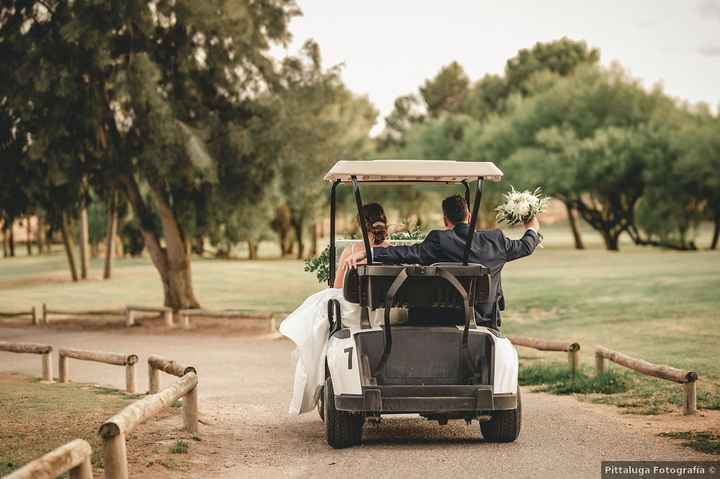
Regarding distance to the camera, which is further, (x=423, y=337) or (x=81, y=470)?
(x=423, y=337)

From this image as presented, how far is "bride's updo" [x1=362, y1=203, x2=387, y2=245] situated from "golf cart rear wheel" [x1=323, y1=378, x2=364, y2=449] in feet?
4.44

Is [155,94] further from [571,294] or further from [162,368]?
[571,294]

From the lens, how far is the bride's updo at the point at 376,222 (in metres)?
8.66

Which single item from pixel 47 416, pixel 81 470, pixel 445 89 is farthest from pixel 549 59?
pixel 81 470

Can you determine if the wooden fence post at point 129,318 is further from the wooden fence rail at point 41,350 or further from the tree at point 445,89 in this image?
the tree at point 445,89

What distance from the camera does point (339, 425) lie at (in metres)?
8.03

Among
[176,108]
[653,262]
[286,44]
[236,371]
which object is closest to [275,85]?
[286,44]

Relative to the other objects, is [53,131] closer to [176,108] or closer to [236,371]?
[176,108]

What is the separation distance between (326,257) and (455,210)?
12.1 ft

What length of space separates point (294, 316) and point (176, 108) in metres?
16.4

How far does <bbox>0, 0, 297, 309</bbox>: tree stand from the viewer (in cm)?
2311

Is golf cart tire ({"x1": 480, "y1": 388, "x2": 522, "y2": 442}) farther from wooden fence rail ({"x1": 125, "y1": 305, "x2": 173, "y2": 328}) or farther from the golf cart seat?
wooden fence rail ({"x1": 125, "y1": 305, "x2": 173, "y2": 328})

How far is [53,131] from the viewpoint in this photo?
23.5 m

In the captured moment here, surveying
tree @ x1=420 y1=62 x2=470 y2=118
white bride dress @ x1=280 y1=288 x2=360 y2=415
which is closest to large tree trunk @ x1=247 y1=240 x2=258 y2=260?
tree @ x1=420 y1=62 x2=470 y2=118
